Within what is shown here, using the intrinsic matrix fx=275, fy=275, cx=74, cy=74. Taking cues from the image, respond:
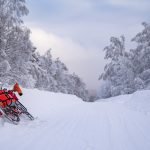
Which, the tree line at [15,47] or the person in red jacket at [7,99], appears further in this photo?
the tree line at [15,47]

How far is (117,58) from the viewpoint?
137ft

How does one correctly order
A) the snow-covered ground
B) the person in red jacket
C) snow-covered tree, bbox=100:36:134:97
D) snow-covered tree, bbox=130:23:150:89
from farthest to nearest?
snow-covered tree, bbox=100:36:134:97 → snow-covered tree, bbox=130:23:150:89 → the person in red jacket → the snow-covered ground

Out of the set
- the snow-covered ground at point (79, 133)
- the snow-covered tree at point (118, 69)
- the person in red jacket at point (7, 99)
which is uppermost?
the snow-covered tree at point (118, 69)

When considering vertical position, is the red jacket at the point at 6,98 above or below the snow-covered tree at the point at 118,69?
below

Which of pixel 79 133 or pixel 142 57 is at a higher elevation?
pixel 142 57

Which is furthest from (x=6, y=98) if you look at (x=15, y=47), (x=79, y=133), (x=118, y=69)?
(x=118, y=69)

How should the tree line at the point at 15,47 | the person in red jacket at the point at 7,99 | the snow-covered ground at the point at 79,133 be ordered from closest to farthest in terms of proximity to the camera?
the snow-covered ground at the point at 79,133
the person in red jacket at the point at 7,99
the tree line at the point at 15,47

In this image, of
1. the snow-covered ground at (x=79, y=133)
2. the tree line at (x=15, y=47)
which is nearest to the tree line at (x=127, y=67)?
the tree line at (x=15, y=47)

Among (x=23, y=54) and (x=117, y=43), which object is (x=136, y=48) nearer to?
(x=117, y=43)

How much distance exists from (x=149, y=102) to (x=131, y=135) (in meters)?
7.43

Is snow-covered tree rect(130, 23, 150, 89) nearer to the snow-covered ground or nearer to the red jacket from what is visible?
the snow-covered ground

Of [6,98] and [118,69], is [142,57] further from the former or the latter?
[6,98]

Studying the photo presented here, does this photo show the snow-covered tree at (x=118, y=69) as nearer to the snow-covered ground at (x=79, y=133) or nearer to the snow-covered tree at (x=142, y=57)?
the snow-covered tree at (x=142, y=57)

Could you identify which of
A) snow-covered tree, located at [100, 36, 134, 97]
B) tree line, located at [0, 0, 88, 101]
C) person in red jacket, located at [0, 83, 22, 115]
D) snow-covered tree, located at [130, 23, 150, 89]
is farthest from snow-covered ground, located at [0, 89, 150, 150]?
snow-covered tree, located at [100, 36, 134, 97]
